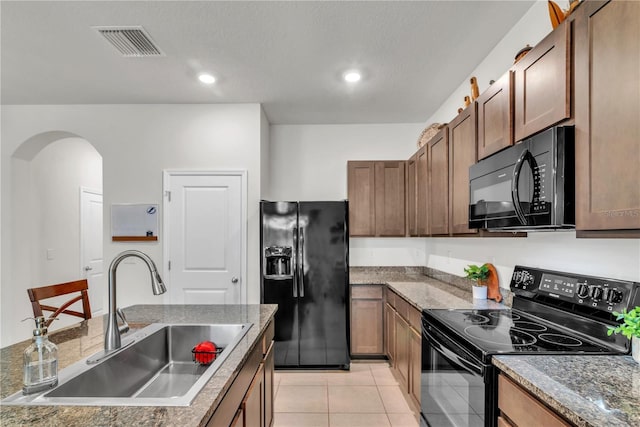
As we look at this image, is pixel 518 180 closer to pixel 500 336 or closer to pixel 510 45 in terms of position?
pixel 500 336

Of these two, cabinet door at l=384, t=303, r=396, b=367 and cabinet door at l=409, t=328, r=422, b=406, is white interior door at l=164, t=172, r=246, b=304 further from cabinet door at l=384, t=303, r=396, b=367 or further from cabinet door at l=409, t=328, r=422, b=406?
cabinet door at l=409, t=328, r=422, b=406

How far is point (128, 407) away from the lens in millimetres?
966

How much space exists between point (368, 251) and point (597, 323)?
289 centimetres

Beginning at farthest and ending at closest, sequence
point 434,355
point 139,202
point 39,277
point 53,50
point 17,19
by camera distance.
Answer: point 39,277 < point 139,202 < point 53,50 < point 17,19 < point 434,355

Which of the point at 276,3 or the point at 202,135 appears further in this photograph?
the point at 202,135

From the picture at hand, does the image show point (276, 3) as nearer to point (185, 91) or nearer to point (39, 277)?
point (185, 91)

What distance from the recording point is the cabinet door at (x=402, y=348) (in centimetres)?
277

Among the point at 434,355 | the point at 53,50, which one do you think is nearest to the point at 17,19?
the point at 53,50

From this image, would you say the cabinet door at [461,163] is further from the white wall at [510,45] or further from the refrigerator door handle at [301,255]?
the refrigerator door handle at [301,255]

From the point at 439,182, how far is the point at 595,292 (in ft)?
4.76

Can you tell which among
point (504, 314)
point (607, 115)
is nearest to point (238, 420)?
point (504, 314)

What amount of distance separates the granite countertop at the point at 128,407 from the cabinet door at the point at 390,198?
7.24 feet

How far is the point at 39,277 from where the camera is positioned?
397 cm

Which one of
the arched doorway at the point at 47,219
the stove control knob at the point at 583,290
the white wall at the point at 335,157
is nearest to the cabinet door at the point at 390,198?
the white wall at the point at 335,157
